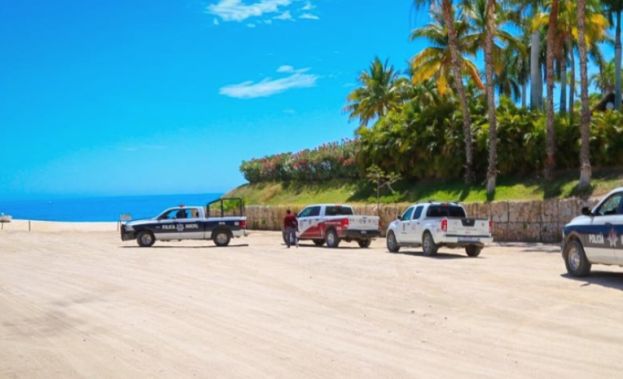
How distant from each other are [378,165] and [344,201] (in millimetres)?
3473

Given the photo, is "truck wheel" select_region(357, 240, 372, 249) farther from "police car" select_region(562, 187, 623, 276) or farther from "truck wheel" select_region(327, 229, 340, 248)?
"police car" select_region(562, 187, 623, 276)

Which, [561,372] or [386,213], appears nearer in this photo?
[561,372]

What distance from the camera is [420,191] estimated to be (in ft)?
131

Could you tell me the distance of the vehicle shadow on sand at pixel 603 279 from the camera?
569 inches

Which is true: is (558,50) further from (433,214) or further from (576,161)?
(433,214)

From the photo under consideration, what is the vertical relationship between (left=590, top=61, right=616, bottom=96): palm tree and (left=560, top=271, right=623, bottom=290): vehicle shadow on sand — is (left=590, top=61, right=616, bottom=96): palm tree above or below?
above

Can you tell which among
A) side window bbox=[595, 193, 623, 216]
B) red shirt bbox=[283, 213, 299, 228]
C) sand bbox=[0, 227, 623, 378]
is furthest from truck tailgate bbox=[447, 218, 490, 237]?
red shirt bbox=[283, 213, 299, 228]

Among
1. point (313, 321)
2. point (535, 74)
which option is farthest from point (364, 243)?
point (535, 74)

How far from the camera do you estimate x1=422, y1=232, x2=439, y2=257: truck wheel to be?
74.5 ft

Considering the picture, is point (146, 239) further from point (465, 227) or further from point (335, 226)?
point (465, 227)

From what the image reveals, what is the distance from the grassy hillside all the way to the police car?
45.8ft

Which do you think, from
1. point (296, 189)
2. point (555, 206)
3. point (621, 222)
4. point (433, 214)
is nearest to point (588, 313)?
point (621, 222)

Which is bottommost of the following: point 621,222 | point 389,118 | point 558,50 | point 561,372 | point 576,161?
point 561,372

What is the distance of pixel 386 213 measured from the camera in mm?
36625
